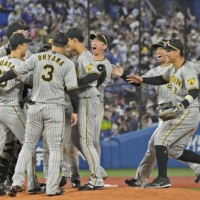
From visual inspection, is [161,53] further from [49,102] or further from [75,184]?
[75,184]

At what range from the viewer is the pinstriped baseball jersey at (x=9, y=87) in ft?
24.4

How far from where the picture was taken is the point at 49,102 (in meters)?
7.06

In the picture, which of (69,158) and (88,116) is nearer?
(88,116)

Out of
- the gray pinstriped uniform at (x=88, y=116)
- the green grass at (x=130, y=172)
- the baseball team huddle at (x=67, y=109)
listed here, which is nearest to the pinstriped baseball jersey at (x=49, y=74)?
the baseball team huddle at (x=67, y=109)

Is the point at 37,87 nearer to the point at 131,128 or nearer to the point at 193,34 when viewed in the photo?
the point at 131,128

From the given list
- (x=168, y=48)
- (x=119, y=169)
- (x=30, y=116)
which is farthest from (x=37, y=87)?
(x=119, y=169)

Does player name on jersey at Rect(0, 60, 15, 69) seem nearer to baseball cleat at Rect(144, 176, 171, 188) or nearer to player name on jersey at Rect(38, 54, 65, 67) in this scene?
player name on jersey at Rect(38, 54, 65, 67)

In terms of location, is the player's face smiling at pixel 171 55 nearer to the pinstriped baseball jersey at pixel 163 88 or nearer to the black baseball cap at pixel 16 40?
the pinstriped baseball jersey at pixel 163 88

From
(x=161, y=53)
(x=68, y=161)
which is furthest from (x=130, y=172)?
(x=161, y=53)

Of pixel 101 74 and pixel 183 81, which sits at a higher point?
pixel 101 74

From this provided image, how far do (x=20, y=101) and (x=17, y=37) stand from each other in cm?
80

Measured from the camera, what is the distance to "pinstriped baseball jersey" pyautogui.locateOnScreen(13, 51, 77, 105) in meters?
7.04

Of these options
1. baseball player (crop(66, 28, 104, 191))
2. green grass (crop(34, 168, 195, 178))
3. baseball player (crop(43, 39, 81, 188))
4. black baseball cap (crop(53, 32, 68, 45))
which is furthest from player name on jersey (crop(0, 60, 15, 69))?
green grass (crop(34, 168, 195, 178))

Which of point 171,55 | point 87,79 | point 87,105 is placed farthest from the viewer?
point 171,55
